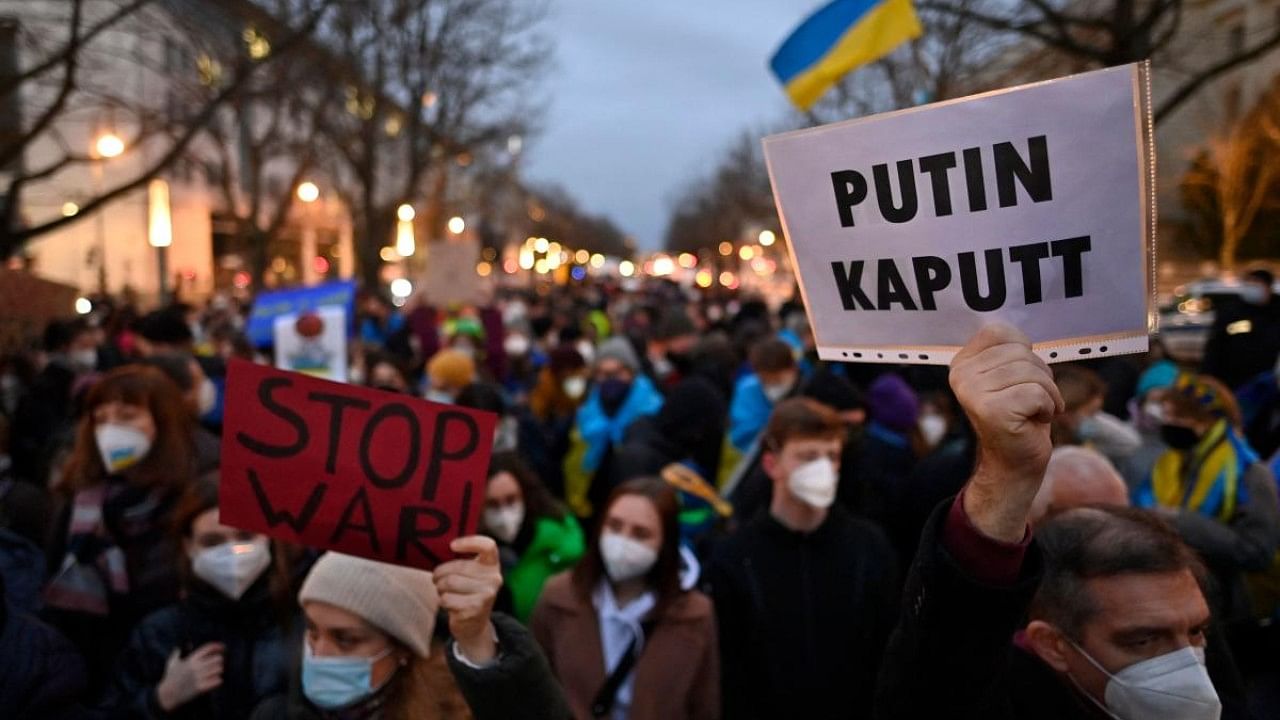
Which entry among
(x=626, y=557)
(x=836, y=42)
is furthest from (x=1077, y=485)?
(x=836, y=42)

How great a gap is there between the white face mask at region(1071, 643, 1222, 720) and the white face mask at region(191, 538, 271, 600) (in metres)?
2.51

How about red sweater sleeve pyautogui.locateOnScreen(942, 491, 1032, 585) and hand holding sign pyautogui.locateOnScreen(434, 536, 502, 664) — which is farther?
hand holding sign pyautogui.locateOnScreen(434, 536, 502, 664)

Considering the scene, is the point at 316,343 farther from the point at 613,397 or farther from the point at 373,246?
the point at 373,246

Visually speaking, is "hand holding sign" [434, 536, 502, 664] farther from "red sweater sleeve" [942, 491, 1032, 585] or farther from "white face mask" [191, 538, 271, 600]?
"white face mask" [191, 538, 271, 600]

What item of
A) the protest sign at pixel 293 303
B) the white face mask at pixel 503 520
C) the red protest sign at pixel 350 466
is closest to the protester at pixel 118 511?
the white face mask at pixel 503 520

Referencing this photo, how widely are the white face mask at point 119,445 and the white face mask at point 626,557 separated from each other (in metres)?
2.05

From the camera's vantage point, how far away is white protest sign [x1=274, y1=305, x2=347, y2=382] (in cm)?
728

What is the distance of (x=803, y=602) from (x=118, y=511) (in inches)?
106

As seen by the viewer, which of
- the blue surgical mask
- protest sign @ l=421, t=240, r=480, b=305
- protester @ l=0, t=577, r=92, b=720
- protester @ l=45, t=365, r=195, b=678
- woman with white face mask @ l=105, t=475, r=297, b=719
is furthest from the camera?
protest sign @ l=421, t=240, r=480, b=305

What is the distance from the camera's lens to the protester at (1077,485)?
3105mm

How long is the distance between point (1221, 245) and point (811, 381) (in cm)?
3677

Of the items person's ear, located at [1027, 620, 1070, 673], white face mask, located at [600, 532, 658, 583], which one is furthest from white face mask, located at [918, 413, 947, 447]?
person's ear, located at [1027, 620, 1070, 673]

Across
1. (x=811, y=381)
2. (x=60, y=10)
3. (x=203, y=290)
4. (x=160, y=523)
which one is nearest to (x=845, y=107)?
(x=60, y=10)

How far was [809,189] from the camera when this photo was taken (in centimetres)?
202
